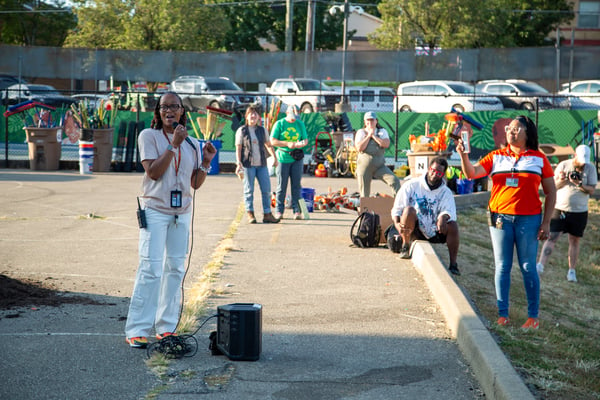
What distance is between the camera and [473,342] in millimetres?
6152

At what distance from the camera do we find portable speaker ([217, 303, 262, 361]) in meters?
5.95

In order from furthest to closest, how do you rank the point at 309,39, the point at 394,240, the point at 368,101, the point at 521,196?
the point at 309,39 → the point at 368,101 → the point at 394,240 → the point at 521,196

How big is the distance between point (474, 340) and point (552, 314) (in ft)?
13.7

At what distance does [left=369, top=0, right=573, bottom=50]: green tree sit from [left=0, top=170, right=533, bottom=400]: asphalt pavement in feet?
121

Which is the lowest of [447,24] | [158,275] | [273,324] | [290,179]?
[273,324]

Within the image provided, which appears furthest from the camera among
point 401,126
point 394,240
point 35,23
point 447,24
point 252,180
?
point 35,23

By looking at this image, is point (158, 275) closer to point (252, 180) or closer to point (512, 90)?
point (252, 180)

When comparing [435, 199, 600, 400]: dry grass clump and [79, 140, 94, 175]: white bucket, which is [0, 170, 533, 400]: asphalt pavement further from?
[79, 140, 94, 175]: white bucket

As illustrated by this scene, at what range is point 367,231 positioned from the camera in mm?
11242

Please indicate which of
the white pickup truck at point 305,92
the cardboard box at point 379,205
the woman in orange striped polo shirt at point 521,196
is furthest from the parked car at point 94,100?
the woman in orange striped polo shirt at point 521,196

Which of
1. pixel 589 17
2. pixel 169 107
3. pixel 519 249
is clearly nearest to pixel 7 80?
pixel 169 107

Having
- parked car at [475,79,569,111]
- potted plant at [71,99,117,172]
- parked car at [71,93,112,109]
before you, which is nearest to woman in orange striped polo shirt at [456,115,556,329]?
potted plant at [71,99,117,172]

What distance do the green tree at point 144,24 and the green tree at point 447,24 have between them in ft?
34.8

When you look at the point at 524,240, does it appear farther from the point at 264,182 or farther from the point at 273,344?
the point at 264,182
